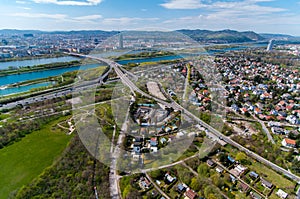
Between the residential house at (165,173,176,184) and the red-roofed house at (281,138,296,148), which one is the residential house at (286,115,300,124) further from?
the residential house at (165,173,176,184)

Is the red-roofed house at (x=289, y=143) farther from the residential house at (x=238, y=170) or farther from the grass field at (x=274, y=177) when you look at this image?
the residential house at (x=238, y=170)

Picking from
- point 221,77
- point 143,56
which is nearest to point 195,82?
point 221,77

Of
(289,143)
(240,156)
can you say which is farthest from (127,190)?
(289,143)

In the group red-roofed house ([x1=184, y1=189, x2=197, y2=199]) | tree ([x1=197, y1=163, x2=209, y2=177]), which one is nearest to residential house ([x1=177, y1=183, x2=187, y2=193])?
red-roofed house ([x1=184, y1=189, x2=197, y2=199])

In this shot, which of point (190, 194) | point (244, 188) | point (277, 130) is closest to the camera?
point (190, 194)

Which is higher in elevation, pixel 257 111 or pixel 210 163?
pixel 257 111

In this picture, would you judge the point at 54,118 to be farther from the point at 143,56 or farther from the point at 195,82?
the point at 143,56

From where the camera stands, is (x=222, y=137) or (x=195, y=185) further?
(x=222, y=137)

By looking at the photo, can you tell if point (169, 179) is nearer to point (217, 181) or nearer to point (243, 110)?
point (217, 181)

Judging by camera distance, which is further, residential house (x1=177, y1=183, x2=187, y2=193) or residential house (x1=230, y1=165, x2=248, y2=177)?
residential house (x1=230, y1=165, x2=248, y2=177)
